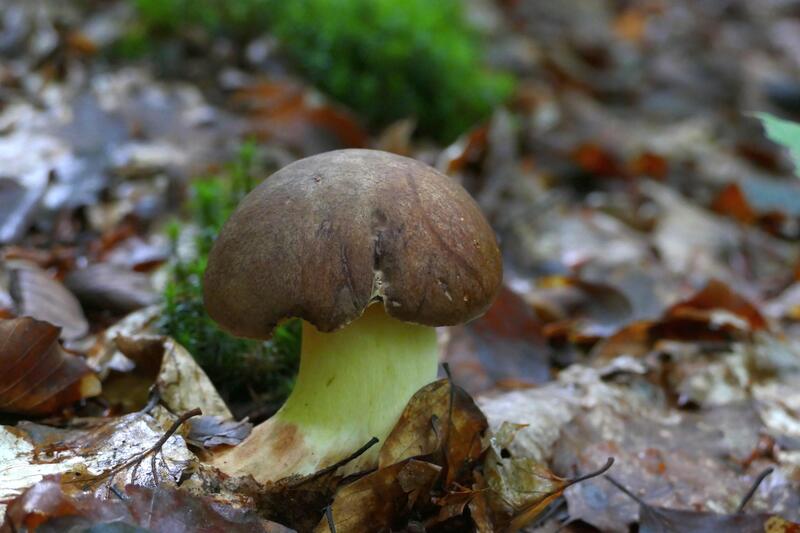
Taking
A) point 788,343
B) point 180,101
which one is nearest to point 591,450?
point 788,343

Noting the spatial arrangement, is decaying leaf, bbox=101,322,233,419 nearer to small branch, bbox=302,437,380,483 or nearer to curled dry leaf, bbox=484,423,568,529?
small branch, bbox=302,437,380,483

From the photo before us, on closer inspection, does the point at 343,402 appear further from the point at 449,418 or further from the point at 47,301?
the point at 47,301

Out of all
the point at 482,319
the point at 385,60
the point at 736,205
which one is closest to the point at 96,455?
the point at 482,319

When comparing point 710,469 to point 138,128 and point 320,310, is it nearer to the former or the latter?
point 320,310

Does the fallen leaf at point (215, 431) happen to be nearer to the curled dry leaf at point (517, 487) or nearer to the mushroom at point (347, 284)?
the mushroom at point (347, 284)

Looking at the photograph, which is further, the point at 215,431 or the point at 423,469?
the point at 215,431

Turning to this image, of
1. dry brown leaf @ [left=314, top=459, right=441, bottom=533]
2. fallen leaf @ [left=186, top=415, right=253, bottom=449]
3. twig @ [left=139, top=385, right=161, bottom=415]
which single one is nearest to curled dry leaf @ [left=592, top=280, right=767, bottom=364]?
dry brown leaf @ [left=314, top=459, right=441, bottom=533]
